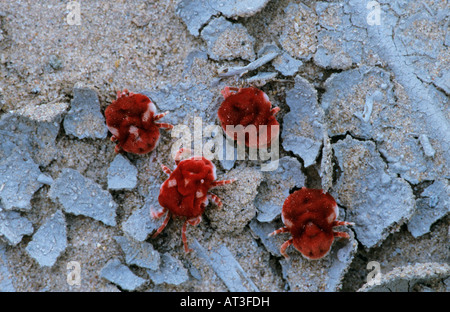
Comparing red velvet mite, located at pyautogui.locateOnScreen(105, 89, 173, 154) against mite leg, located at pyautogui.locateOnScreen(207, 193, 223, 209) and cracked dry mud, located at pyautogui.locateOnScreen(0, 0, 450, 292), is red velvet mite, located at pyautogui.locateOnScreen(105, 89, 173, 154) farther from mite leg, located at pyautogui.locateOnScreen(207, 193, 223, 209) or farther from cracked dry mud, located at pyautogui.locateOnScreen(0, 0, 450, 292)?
mite leg, located at pyautogui.locateOnScreen(207, 193, 223, 209)

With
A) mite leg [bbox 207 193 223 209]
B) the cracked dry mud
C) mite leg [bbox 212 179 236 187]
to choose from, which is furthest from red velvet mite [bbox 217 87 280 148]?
mite leg [bbox 207 193 223 209]

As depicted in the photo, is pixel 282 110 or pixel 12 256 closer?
pixel 12 256

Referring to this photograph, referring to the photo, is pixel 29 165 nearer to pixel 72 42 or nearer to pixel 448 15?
pixel 72 42

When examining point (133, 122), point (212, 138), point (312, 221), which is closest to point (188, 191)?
point (212, 138)

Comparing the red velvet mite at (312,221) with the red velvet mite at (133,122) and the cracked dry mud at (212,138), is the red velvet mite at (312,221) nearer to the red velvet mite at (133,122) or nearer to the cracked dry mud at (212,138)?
the cracked dry mud at (212,138)

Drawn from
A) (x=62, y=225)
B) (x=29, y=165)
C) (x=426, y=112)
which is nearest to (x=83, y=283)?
(x=62, y=225)

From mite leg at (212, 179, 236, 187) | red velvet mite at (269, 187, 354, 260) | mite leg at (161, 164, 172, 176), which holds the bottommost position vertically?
red velvet mite at (269, 187, 354, 260)

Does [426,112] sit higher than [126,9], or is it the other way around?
[126,9]

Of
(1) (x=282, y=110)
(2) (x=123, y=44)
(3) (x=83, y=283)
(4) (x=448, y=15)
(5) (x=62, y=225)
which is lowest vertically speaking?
(3) (x=83, y=283)
